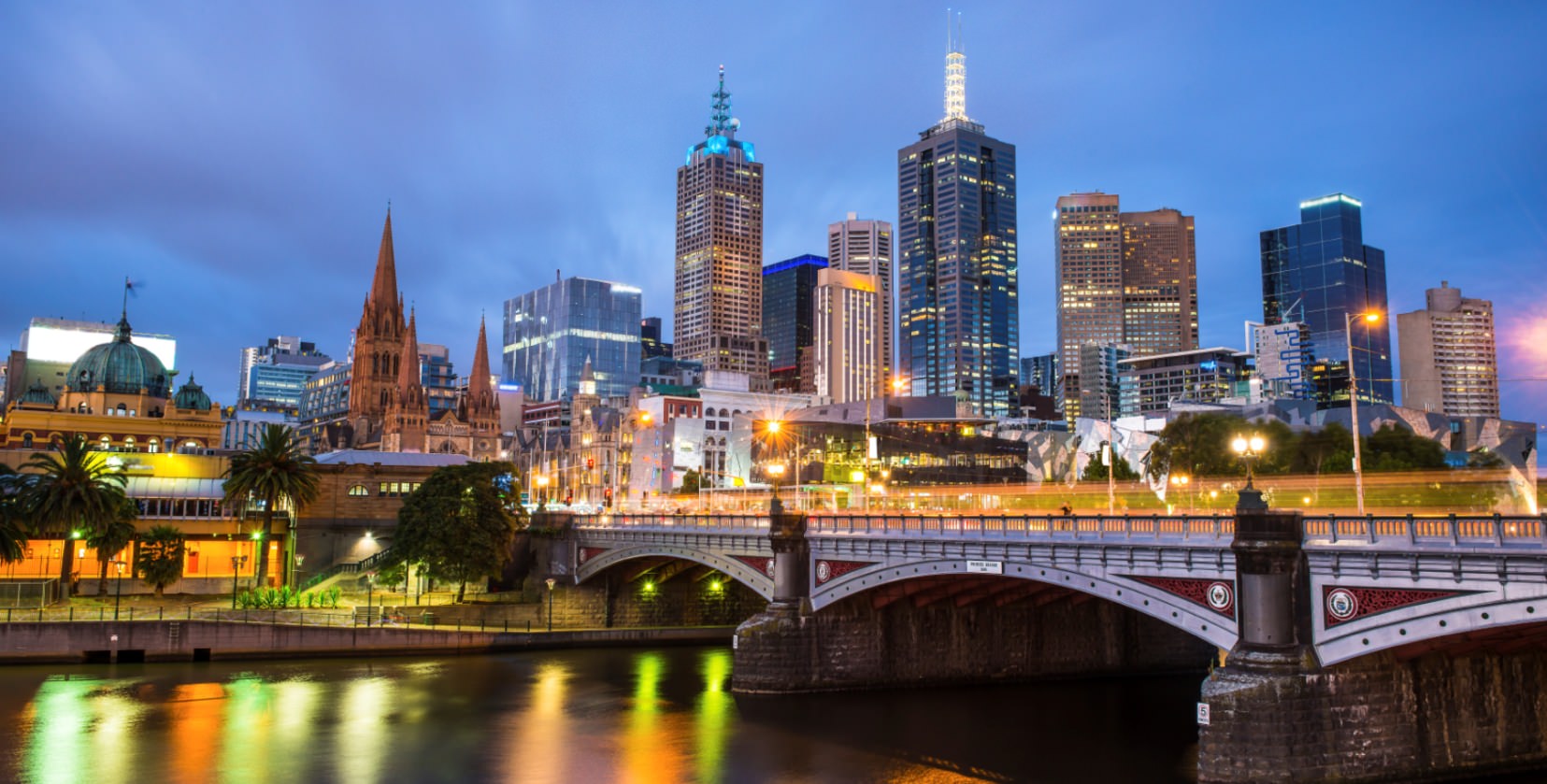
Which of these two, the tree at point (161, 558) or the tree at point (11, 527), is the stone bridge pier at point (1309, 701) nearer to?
the tree at point (11, 527)

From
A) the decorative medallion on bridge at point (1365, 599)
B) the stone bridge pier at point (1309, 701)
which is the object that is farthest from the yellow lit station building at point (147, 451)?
the decorative medallion on bridge at point (1365, 599)

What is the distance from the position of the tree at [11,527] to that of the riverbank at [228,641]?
1243 centimetres

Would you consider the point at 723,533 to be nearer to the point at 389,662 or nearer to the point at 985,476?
the point at 389,662

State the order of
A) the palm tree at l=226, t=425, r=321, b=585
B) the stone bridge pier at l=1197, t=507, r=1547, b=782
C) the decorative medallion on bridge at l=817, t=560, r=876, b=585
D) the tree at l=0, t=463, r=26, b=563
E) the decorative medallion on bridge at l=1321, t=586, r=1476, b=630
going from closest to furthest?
the decorative medallion on bridge at l=1321, t=586, r=1476, b=630
the stone bridge pier at l=1197, t=507, r=1547, b=782
the decorative medallion on bridge at l=817, t=560, r=876, b=585
the tree at l=0, t=463, r=26, b=563
the palm tree at l=226, t=425, r=321, b=585

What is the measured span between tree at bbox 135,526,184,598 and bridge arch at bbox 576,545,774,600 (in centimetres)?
2737

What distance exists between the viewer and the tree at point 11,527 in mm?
70375

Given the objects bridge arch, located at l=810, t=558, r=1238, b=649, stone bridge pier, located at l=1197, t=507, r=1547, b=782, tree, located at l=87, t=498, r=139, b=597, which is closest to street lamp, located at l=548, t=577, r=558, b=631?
tree, located at l=87, t=498, r=139, b=597

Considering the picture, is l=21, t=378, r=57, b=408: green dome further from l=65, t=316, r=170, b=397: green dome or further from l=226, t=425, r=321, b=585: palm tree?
l=226, t=425, r=321, b=585: palm tree

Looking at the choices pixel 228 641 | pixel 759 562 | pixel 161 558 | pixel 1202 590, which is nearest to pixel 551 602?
pixel 228 641

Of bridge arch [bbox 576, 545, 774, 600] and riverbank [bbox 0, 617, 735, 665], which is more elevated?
bridge arch [bbox 576, 545, 774, 600]

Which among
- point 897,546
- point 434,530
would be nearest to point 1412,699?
point 897,546

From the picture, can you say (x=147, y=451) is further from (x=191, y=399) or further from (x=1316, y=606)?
(x=1316, y=606)

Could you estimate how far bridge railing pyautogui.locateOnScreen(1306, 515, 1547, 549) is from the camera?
28.0 meters

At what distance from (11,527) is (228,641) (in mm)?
19848
